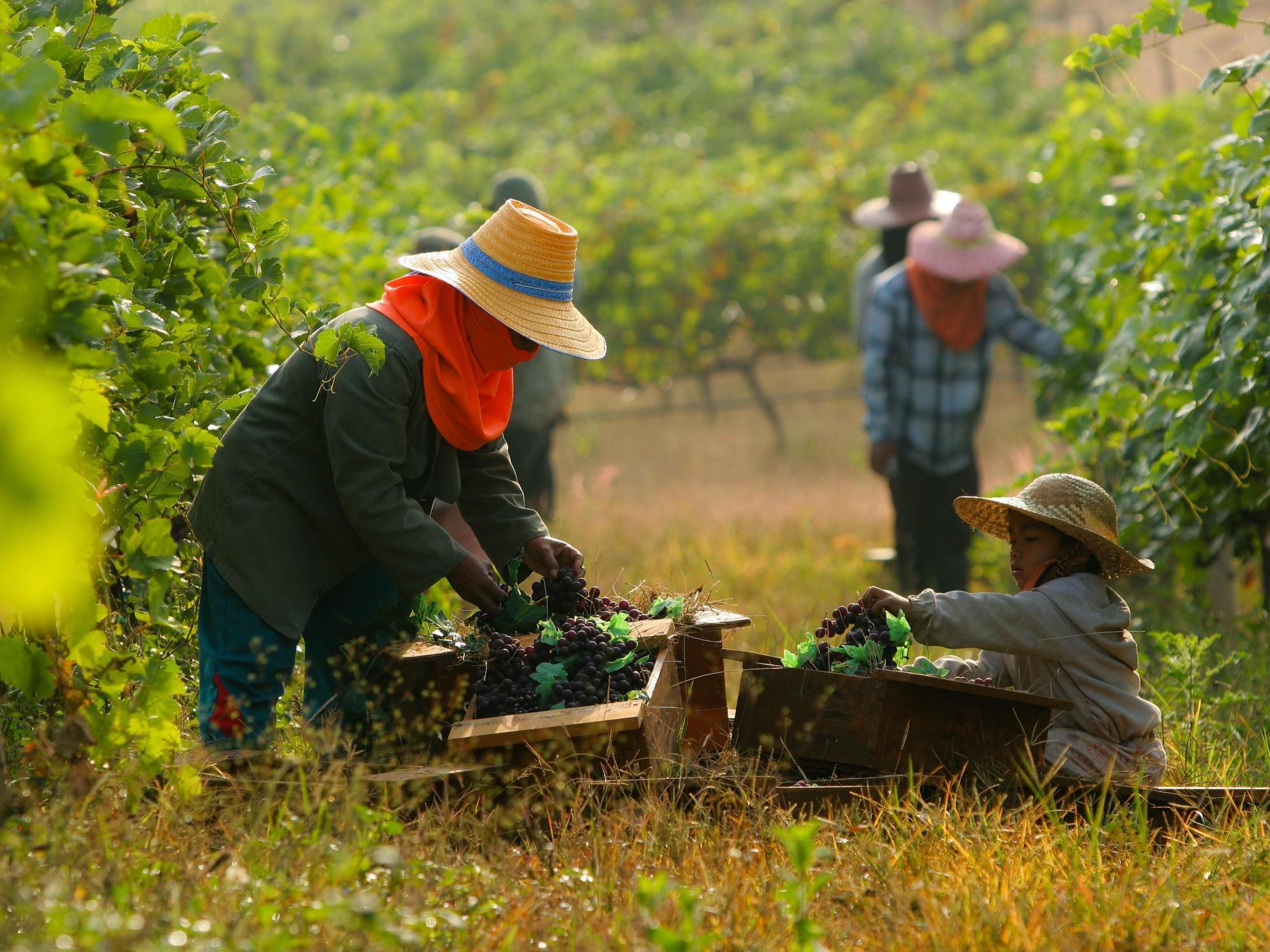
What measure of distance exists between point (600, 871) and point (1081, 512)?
1.63m

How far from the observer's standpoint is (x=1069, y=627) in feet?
11.5

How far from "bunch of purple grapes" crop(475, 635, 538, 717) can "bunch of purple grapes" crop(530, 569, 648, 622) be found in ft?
0.77

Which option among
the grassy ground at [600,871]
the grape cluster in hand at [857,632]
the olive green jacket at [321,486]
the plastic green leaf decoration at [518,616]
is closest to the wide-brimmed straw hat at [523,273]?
the olive green jacket at [321,486]

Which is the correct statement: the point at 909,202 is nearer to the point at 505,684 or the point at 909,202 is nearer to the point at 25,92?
the point at 505,684

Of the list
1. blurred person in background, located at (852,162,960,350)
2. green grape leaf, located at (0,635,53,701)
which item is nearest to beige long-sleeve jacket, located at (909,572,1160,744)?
green grape leaf, located at (0,635,53,701)

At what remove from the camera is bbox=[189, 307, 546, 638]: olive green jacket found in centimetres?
345

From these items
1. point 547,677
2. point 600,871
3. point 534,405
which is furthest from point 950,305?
point 600,871

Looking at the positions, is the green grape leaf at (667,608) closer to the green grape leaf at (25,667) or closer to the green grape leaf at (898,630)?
the green grape leaf at (898,630)

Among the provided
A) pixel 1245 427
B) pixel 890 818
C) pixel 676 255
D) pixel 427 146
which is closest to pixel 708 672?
pixel 890 818

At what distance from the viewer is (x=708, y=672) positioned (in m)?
3.69

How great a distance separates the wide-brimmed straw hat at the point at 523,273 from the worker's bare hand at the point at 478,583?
0.61m

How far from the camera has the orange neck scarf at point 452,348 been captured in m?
3.56

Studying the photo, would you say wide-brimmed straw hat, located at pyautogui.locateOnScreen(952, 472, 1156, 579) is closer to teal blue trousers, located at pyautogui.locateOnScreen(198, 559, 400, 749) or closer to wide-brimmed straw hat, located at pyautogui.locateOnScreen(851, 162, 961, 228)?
teal blue trousers, located at pyautogui.locateOnScreen(198, 559, 400, 749)

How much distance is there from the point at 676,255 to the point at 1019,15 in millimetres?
10494
